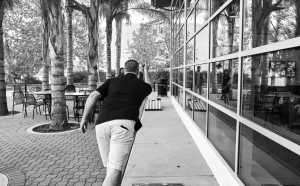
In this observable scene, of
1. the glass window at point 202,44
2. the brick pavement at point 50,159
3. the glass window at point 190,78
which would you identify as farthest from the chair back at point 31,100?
the glass window at point 202,44

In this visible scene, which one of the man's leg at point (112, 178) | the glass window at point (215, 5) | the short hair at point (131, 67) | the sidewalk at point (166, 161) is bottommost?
the sidewalk at point (166, 161)

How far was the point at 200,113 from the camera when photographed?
5.21 metres

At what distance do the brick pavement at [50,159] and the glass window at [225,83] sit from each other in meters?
2.29

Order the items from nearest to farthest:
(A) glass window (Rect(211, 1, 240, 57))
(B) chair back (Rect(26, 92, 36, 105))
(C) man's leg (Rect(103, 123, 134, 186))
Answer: (C) man's leg (Rect(103, 123, 134, 186)) → (A) glass window (Rect(211, 1, 240, 57)) → (B) chair back (Rect(26, 92, 36, 105))

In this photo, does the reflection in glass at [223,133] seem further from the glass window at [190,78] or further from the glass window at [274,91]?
the glass window at [190,78]

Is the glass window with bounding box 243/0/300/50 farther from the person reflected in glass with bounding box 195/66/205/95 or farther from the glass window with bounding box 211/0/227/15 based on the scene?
the person reflected in glass with bounding box 195/66/205/95

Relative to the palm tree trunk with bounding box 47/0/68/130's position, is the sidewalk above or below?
below

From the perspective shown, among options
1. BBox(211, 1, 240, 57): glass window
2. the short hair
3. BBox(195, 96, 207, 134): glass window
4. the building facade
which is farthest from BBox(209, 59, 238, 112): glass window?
the short hair

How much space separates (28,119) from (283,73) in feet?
30.5

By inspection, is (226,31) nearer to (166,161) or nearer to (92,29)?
(166,161)

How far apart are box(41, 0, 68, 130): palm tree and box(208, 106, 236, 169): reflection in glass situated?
502cm

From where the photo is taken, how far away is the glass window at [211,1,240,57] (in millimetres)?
2990

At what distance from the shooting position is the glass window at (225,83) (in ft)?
9.87

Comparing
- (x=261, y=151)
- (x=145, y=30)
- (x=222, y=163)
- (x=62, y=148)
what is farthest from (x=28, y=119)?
(x=145, y=30)
